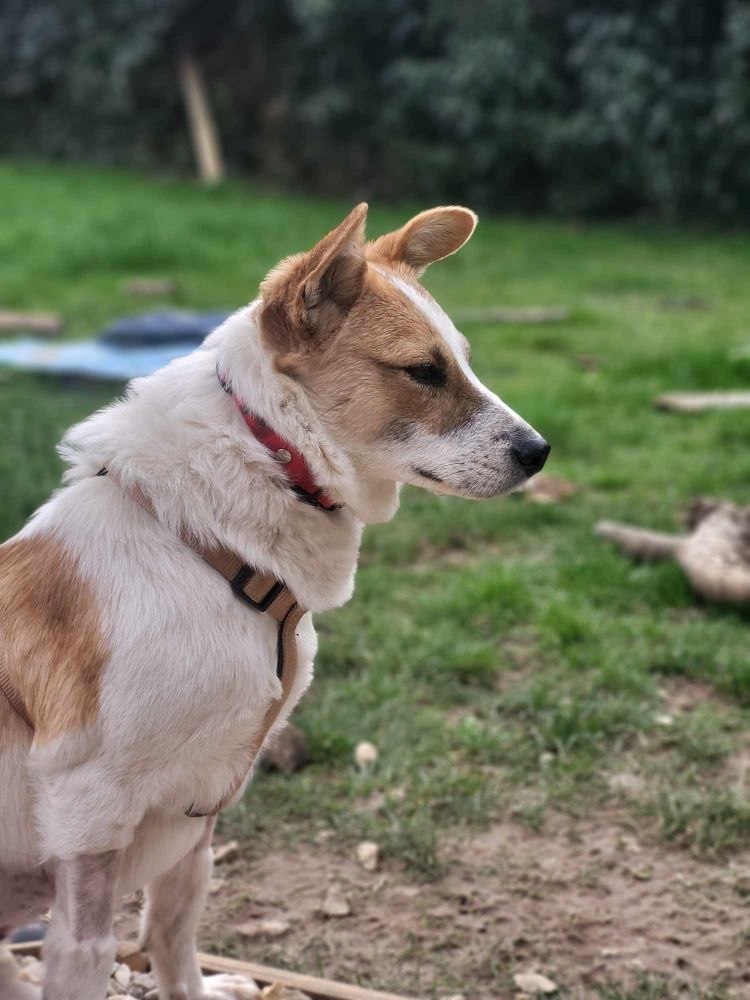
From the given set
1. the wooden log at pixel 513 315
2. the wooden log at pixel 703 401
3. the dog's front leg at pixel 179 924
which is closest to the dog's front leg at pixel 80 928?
the dog's front leg at pixel 179 924

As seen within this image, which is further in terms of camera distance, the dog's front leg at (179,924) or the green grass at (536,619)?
the green grass at (536,619)

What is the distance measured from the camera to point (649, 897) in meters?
2.86

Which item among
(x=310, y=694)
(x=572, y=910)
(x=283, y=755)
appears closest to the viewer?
(x=572, y=910)

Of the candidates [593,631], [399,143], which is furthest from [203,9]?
[593,631]

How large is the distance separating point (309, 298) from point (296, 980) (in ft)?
4.74

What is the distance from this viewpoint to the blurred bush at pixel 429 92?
11969 mm

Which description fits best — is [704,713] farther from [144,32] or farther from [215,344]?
[144,32]

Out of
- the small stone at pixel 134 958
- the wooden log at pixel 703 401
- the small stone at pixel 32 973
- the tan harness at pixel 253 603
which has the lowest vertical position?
the wooden log at pixel 703 401

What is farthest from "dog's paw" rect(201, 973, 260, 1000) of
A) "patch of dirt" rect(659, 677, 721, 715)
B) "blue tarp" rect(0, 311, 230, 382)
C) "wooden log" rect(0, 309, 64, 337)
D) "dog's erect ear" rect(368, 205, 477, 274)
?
"wooden log" rect(0, 309, 64, 337)

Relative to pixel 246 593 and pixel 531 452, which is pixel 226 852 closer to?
pixel 246 593

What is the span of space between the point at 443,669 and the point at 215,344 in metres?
1.99

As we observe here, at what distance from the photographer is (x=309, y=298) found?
208cm

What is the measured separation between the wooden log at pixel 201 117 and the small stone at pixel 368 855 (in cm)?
1348

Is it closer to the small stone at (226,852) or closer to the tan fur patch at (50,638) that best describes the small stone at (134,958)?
the small stone at (226,852)
